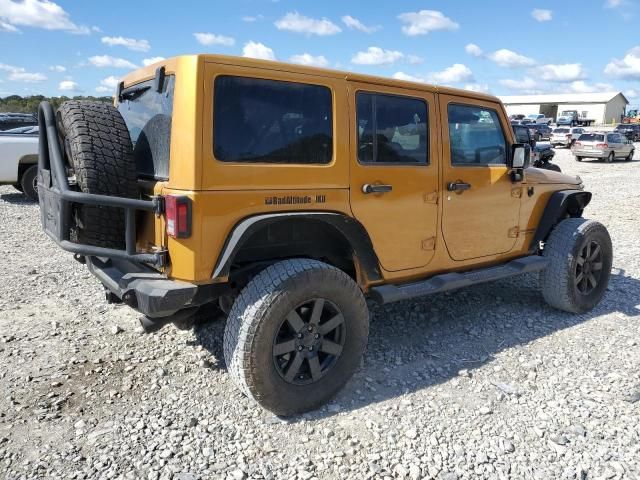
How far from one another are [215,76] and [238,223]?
2.68 feet

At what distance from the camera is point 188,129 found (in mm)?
2727

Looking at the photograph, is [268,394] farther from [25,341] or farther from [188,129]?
[25,341]

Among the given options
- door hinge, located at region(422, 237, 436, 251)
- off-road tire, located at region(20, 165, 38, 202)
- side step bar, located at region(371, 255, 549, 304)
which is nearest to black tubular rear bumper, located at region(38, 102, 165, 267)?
side step bar, located at region(371, 255, 549, 304)

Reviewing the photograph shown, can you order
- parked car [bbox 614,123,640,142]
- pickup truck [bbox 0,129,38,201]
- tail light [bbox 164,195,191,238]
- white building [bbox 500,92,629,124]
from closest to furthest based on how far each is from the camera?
tail light [bbox 164,195,191,238], pickup truck [bbox 0,129,38,201], parked car [bbox 614,123,640,142], white building [bbox 500,92,629,124]

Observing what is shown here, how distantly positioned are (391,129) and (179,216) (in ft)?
5.42

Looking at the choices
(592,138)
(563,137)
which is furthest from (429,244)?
(563,137)

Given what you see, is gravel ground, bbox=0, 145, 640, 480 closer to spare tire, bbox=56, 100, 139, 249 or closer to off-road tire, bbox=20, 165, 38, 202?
spare tire, bbox=56, 100, 139, 249

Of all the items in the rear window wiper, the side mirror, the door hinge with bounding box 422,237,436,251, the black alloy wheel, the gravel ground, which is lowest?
the gravel ground

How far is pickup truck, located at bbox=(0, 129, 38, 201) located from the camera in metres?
9.94

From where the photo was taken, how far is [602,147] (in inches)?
983

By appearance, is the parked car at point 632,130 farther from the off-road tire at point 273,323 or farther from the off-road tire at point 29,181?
the off-road tire at point 273,323

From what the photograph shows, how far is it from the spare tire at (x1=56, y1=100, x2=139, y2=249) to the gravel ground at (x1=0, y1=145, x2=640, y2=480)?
107 centimetres

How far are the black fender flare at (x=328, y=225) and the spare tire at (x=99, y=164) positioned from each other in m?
0.70

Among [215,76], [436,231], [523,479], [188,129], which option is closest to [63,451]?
[188,129]
